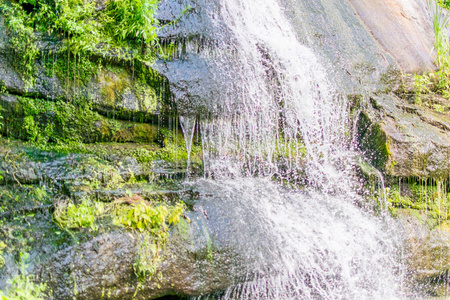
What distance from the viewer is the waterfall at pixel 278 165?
13.1ft

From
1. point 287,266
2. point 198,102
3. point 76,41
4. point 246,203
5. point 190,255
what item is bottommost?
point 287,266

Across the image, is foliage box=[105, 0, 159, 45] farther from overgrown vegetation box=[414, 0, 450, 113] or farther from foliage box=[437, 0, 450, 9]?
foliage box=[437, 0, 450, 9]

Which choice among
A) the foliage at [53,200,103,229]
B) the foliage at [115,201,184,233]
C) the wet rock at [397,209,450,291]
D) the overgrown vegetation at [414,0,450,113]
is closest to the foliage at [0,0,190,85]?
the foliage at [53,200,103,229]

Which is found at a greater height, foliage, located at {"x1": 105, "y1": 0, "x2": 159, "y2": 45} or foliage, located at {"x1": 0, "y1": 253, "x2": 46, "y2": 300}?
foliage, located at {"x1": 105, "y1": 0, "x2": 159, "y2": 45}

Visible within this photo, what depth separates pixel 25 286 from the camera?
114 inches

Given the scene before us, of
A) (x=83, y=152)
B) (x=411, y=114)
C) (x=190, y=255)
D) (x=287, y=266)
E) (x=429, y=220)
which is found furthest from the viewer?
(x=411, y=114)

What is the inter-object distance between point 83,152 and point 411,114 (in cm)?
519

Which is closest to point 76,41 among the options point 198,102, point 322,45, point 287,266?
point 198,102

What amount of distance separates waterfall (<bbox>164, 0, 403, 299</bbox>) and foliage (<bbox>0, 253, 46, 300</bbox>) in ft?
5.66

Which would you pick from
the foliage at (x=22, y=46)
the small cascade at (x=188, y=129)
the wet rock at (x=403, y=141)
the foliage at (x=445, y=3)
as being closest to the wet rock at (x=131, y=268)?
the small cascade at (x=188, y=129)

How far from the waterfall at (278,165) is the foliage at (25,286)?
172cm

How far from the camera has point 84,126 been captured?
429 centimetres

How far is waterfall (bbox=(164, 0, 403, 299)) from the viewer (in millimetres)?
3994

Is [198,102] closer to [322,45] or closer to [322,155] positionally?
[322,155]
